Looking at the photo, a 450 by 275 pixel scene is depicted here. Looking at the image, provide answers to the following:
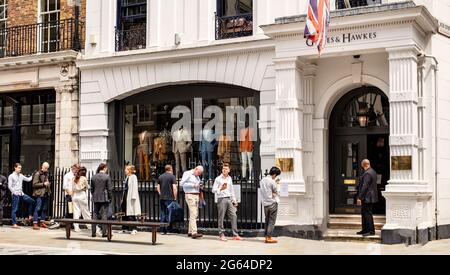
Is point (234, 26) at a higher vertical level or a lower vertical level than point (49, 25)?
lower

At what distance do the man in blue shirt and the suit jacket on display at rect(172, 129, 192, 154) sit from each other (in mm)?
2721

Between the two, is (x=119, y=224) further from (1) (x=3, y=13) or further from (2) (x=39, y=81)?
(1) (x=3, y=13)

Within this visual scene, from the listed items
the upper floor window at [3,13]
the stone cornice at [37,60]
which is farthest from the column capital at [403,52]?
the upper floor window at [3,13]

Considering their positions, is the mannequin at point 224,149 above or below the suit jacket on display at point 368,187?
above

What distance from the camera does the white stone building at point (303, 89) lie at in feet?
48.6

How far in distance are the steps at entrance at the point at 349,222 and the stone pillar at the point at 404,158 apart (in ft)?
4.44

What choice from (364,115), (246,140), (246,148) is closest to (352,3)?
(364,115)

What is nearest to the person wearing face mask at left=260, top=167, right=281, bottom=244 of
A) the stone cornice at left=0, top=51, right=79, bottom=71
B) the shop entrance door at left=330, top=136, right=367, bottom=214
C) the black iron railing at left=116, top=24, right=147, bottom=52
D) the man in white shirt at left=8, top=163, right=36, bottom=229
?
the shop entrance door at left=330, top=136, right=367, bottom=214

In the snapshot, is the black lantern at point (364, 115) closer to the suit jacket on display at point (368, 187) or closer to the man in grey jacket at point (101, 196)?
the suit jacket on display at point (368, 187)

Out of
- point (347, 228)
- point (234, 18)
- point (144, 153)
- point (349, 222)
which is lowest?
point (347, 228)

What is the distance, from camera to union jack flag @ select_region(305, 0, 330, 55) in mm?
14655

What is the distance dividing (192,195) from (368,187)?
13.8 ft

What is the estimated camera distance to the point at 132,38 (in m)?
19.9

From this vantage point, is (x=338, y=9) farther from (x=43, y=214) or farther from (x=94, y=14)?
(x=43, y=214)
